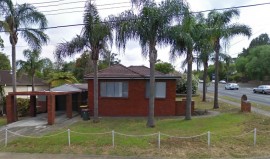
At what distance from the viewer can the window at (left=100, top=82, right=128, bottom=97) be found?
25.0 meters

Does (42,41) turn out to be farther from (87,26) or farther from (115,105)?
(115,105)

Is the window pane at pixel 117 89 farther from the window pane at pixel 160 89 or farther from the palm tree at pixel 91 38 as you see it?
the palm tree at pixel 91 38

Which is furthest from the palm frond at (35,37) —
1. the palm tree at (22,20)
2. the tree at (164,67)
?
the tree at (164,67)

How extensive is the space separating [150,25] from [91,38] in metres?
4.34

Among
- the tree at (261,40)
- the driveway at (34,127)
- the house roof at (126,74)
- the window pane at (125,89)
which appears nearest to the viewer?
the driveway at (34,127)

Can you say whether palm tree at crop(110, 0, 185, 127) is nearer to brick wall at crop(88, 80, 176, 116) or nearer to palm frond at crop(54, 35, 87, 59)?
palm frond at crop(54, 35, 87, 59)

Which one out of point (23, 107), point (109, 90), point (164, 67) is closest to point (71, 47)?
point (109, 90)

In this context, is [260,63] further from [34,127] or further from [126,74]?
[34,127]

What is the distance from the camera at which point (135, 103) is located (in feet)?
81.5

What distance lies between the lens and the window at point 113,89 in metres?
25.0

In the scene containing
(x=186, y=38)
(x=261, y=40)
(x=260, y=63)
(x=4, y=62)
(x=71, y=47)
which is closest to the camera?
(x=186, y=38)

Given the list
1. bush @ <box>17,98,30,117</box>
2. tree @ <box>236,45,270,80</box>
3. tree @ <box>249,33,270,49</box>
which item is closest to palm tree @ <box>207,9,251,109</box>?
bush @ <box>17,98,30,117</box>

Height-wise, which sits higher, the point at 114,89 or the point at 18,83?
the point at 18,83

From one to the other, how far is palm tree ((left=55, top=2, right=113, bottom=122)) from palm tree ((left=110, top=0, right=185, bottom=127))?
1.52m
